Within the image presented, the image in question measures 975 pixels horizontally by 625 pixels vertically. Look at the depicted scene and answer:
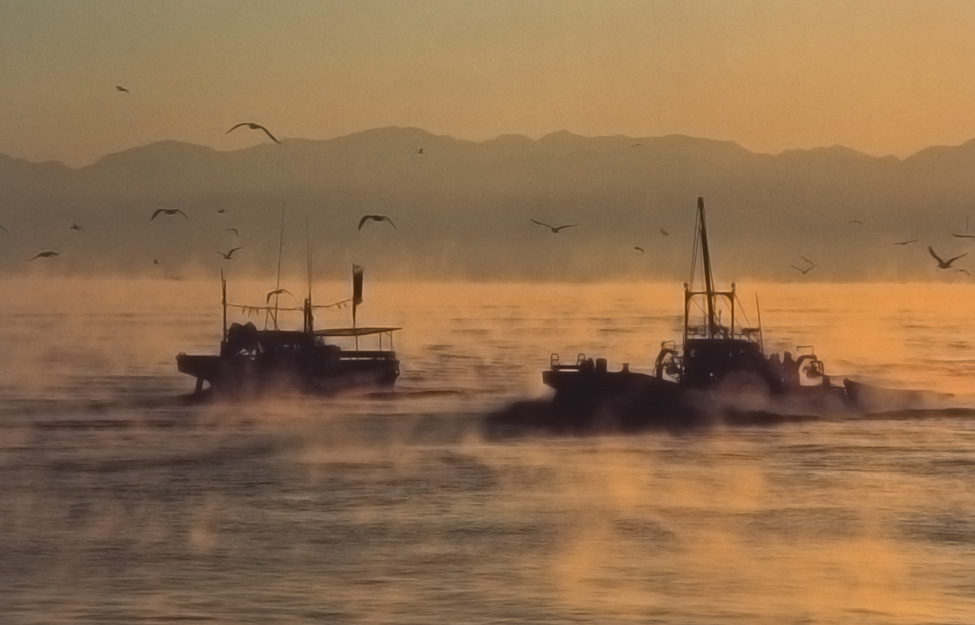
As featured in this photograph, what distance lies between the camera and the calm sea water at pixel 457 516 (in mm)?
40156

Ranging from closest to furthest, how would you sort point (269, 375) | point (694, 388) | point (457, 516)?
point (457, 516), point (694, 388), point (269, 375)

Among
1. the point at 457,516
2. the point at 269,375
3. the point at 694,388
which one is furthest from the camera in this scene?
the point at 269,375

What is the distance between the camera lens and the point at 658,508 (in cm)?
5406

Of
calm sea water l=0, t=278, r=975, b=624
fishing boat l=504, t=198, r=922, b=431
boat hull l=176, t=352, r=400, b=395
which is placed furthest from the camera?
boat hull l=176, t=352, r=400, b=395

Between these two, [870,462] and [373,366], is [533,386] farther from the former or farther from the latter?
[870,462]

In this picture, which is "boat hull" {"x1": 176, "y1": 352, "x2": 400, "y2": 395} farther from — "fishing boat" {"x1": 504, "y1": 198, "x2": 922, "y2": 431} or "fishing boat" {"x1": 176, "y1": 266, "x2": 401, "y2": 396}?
"fishing boat" {"x1": 504, "y1": 198, "x2": 922, "y2": 431}

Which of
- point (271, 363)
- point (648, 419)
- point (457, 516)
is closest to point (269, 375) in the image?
point (271, 363)

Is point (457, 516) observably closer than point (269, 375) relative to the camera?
Yes

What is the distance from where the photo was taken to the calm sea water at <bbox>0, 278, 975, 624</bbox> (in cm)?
4016

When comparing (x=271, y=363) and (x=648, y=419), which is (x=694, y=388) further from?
(x=271, y=363)

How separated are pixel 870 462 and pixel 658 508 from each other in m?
16.2

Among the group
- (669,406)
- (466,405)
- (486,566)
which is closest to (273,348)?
(466,405)

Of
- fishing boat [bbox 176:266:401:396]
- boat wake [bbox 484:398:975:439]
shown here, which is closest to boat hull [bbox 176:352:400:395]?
fishing boat [bbox 176:266:401:396]

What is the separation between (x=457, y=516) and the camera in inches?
2044
